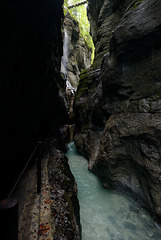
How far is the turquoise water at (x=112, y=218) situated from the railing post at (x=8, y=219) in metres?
4.60

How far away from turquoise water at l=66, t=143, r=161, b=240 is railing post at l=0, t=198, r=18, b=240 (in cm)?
460

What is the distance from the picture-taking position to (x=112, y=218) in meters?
5.77

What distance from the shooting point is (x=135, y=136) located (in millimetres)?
6492

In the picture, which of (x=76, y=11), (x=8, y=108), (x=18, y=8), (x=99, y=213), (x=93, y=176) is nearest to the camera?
(x=18, y=8)

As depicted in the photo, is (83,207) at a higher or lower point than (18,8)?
lower

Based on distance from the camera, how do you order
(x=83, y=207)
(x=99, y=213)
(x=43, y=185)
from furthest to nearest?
(x=83, y=207), (x=99, y=213), (x=43, y=185)

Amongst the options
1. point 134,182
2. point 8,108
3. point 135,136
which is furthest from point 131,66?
point 8,108

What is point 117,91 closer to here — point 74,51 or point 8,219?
point 8,219

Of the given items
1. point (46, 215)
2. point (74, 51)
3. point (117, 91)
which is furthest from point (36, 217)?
point (74, 51)

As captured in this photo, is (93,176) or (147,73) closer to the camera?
(147,73)

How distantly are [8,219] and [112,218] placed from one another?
591cm

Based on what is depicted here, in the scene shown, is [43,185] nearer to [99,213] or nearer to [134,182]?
[99,213]

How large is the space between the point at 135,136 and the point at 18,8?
714cm

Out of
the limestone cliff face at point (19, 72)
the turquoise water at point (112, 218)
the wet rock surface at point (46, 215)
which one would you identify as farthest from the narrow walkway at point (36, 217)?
the limestone cliff face at point (19, 72)
